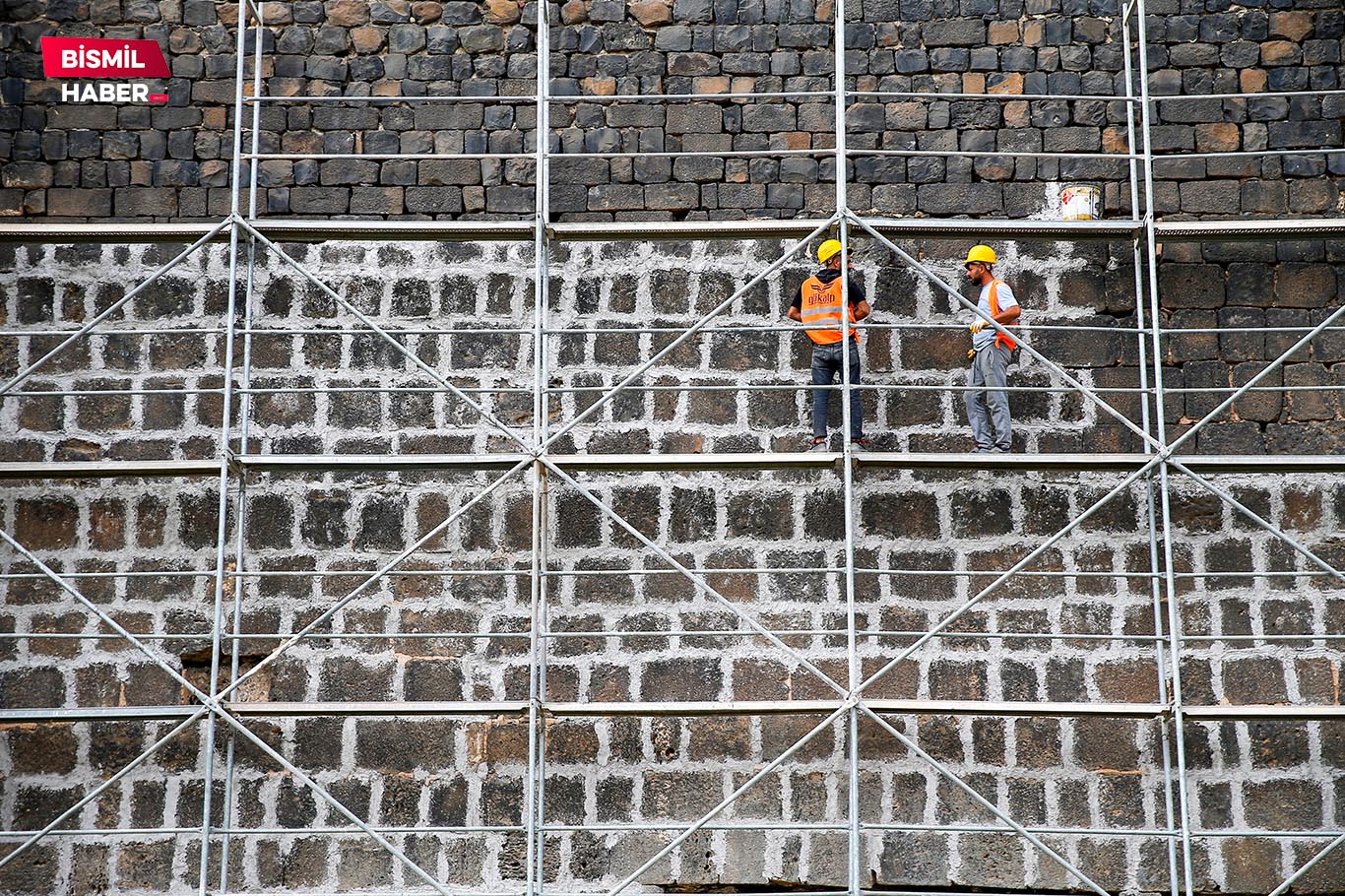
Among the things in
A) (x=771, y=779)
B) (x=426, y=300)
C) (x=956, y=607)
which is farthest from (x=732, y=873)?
(x=426, y=300)

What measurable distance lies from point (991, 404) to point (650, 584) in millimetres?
1811

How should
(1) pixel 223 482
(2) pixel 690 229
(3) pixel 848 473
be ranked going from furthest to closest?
(2) pixel 690 229 → (1) pixel 223 482 → (3) pixel 848 473

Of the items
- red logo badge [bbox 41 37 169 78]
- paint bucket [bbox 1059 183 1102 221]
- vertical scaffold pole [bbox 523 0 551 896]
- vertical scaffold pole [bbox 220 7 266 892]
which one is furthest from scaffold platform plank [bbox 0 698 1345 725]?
red logo badge [bbox 41 37 169 78]

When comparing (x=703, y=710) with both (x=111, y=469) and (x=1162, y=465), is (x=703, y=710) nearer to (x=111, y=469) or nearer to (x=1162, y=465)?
(x=1162, y=465)

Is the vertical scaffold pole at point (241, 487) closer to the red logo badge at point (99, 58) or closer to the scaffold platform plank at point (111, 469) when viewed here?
the scaffold platform plank at point (111, 469)

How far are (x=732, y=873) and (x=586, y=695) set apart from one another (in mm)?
1052

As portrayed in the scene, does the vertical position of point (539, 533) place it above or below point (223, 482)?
below

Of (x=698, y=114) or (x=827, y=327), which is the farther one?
(x=698, y=114)

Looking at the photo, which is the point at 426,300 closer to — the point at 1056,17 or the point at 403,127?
the point at 403,127

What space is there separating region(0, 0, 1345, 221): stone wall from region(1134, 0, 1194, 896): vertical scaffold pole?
0.24 m

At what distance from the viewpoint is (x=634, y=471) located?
25.5 feet

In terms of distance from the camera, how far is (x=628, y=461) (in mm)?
7418

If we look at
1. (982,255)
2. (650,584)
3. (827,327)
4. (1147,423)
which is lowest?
(650,584)

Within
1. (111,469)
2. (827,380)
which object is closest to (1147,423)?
(827,380)
